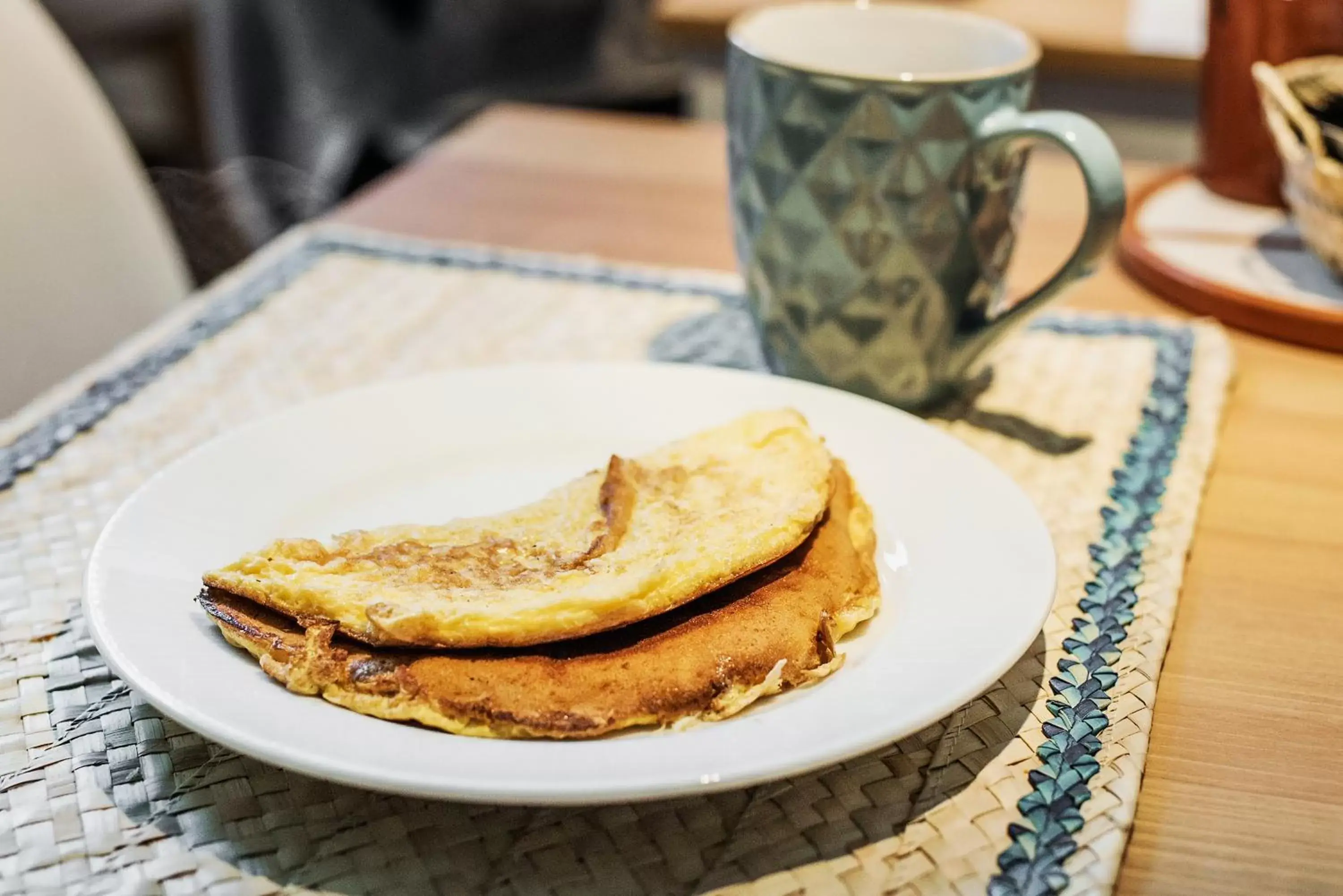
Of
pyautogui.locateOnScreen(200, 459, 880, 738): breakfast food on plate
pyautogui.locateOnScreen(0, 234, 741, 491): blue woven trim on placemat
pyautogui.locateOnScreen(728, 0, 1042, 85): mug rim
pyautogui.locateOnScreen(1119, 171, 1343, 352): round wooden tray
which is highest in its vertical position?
pyautogui.locateOnScreen(728, 0, 1042, 85): mug rim

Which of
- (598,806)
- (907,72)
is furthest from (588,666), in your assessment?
(907,72)

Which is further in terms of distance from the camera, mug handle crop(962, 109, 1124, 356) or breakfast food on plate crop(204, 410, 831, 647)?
mug handle crop(962, 109, 1124, 356)

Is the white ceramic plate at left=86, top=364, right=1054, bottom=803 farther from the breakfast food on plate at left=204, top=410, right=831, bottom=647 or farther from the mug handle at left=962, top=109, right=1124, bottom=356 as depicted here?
the mug handle at left=962, top=109, right=1124, bottom=356

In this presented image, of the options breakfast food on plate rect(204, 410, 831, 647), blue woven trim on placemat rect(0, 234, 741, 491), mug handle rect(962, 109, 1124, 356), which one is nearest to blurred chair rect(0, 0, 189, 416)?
blue woven trim on placemat rect(0, 234, 741, 491)

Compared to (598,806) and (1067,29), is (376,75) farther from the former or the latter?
(598,806)

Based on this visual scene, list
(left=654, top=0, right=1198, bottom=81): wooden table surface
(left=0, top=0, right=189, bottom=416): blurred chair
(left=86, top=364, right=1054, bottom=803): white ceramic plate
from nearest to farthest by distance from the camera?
1. (left=86, top=364, right=1054, bottom=803): white ceramic plate
2. (left=0, top=0, right=189, bottom=416): blurred chair
3. (left=654, top=0, right=1198, bottom=81): wooden table surface

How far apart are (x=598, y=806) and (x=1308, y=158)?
0.72m

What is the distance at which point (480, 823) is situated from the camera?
0.47 m

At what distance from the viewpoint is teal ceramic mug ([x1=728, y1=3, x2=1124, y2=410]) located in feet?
2.40

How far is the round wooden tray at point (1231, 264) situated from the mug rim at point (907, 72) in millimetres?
214

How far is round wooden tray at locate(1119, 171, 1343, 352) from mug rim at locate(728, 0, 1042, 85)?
214 mm

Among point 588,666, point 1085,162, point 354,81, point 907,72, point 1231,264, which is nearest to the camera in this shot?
point 588,666

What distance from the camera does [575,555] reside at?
1.77 feet

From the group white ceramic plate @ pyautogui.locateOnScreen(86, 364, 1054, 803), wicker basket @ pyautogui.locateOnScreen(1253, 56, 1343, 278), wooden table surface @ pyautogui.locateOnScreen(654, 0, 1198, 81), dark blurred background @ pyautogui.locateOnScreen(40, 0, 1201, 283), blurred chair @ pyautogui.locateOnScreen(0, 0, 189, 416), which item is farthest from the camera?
dark blurred background @ pyautogui.locateOnScreen(40, 0, 1201, 283)
